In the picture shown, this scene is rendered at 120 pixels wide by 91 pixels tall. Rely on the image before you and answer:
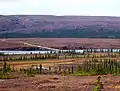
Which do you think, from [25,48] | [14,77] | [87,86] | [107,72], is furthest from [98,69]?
[25,48]

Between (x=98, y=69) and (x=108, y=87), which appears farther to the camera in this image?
(x=98, y=69)

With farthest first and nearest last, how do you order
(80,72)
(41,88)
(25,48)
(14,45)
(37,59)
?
(14,45), (25,48), (37,59), (80,72), (41,88)

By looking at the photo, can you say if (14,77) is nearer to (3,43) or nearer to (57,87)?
(57,87)

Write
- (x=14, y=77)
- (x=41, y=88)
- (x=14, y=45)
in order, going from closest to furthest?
(x=41, y=88) → (x=14, y=77) → (x=14, y=45)

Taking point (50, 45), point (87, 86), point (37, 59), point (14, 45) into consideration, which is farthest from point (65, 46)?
point (87, 86)

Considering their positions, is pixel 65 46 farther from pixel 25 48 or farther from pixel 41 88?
pixel 41 88

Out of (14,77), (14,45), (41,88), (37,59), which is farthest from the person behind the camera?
(14,45)

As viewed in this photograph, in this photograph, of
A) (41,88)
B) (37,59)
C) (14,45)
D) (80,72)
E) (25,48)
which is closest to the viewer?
(41,88)

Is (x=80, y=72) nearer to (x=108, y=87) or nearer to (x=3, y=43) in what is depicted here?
(x=108, y=87)

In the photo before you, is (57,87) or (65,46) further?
(65,46)
